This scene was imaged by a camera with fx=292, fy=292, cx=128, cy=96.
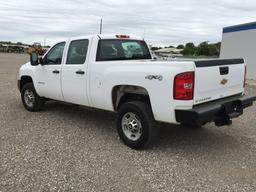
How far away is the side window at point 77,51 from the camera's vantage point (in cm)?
562

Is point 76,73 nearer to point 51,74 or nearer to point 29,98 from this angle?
point 51,74

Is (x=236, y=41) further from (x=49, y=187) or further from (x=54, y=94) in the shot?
(x=49, y=187)

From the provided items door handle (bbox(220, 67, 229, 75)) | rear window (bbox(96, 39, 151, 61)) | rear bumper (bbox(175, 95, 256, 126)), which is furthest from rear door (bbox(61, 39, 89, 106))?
door handle (bbox(220, 67, 229, 75))

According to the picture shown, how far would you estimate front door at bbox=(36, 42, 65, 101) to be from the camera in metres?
6.17

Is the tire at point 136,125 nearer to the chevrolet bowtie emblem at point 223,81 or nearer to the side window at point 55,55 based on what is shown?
the chevrolet bowtie emblem at point 223,81

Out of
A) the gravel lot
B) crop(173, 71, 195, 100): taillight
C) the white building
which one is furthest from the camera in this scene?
the white building

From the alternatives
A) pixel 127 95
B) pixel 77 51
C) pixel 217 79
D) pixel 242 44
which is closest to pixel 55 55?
pixel 77 51

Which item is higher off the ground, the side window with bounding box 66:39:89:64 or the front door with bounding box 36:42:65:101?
the side window with bounding box 66:39:89:64

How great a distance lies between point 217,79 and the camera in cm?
443

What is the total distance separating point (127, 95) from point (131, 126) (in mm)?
561

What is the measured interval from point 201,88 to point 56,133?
9.50ft

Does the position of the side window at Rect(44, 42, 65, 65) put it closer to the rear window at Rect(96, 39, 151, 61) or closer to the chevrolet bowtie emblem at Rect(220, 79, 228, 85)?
the rear window at Rect(96, 39, 151, 61)

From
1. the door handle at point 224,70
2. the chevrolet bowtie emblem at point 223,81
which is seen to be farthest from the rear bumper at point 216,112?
the door handle at point 224,70

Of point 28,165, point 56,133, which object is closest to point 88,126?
point 56,133
